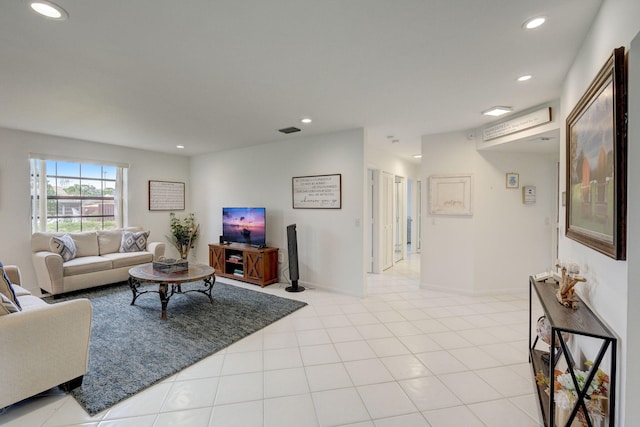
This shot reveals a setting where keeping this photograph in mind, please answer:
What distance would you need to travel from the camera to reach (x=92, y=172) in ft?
16.7

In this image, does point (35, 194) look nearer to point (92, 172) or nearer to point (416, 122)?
point (92, 172)

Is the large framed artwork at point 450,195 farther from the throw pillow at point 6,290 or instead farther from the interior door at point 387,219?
the throw pillow at point 6,290

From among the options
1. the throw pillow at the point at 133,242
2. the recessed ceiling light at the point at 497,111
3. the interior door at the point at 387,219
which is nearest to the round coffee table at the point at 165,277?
the throw pillow at the point at 133,242

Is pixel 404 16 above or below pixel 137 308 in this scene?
above

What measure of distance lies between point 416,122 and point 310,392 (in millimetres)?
3357

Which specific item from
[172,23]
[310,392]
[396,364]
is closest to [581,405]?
[396,364]

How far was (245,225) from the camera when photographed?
5.11 metres

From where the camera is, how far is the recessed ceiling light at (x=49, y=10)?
154 cm

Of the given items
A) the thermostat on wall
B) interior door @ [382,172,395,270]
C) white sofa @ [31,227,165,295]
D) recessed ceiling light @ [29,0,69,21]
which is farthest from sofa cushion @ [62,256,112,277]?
the thermostat on wall

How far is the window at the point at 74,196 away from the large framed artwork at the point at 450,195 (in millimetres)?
5662

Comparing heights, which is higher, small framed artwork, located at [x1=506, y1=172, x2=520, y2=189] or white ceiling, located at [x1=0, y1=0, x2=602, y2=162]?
white ceiling, located at [x1=0, y1=0, x2=602, y2=162]

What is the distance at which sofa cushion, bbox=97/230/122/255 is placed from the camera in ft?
15.9

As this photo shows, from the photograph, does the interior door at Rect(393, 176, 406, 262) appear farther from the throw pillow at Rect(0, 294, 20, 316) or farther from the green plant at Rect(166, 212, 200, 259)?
the throw pillow at Rect(0, 294, 20, 316)

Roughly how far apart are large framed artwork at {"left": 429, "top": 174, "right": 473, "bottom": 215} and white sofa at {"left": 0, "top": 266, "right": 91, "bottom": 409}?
4.28 metres
